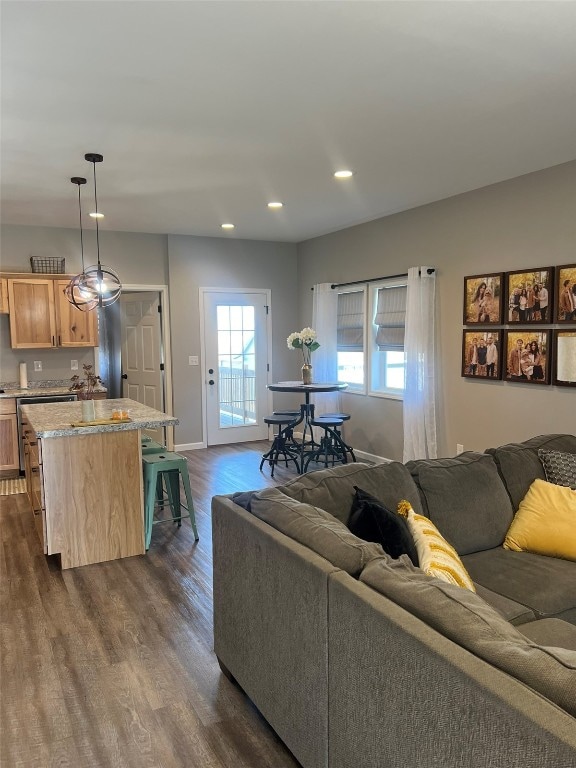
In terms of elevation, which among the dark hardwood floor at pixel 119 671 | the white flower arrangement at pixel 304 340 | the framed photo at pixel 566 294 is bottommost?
the dark hardwood floor at pixel 119 671

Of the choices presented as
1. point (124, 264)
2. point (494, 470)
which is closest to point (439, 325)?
point (494, 470)

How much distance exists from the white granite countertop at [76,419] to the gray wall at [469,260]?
2757 mm

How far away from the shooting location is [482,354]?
5.01 m

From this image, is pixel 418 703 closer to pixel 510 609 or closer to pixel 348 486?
pixel 510 609

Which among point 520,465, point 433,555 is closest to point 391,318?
point 520,465

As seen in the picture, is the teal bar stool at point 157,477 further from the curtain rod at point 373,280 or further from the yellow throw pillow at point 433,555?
the curtain rod at point 373,280

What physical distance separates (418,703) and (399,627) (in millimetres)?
158

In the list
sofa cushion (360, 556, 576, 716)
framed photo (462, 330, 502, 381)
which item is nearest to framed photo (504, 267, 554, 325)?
framed photo (462, 330, 502, 381)

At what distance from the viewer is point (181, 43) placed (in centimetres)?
243

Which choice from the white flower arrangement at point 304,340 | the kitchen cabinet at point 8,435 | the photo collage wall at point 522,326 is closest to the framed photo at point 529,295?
the photo collage wall at point 522,326

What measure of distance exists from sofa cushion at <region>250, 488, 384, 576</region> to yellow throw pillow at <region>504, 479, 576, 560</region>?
3.68ft

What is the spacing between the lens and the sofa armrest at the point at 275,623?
1.69m

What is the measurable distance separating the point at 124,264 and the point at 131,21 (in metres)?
4.75

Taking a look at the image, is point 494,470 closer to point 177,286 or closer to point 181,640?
point 181,640
